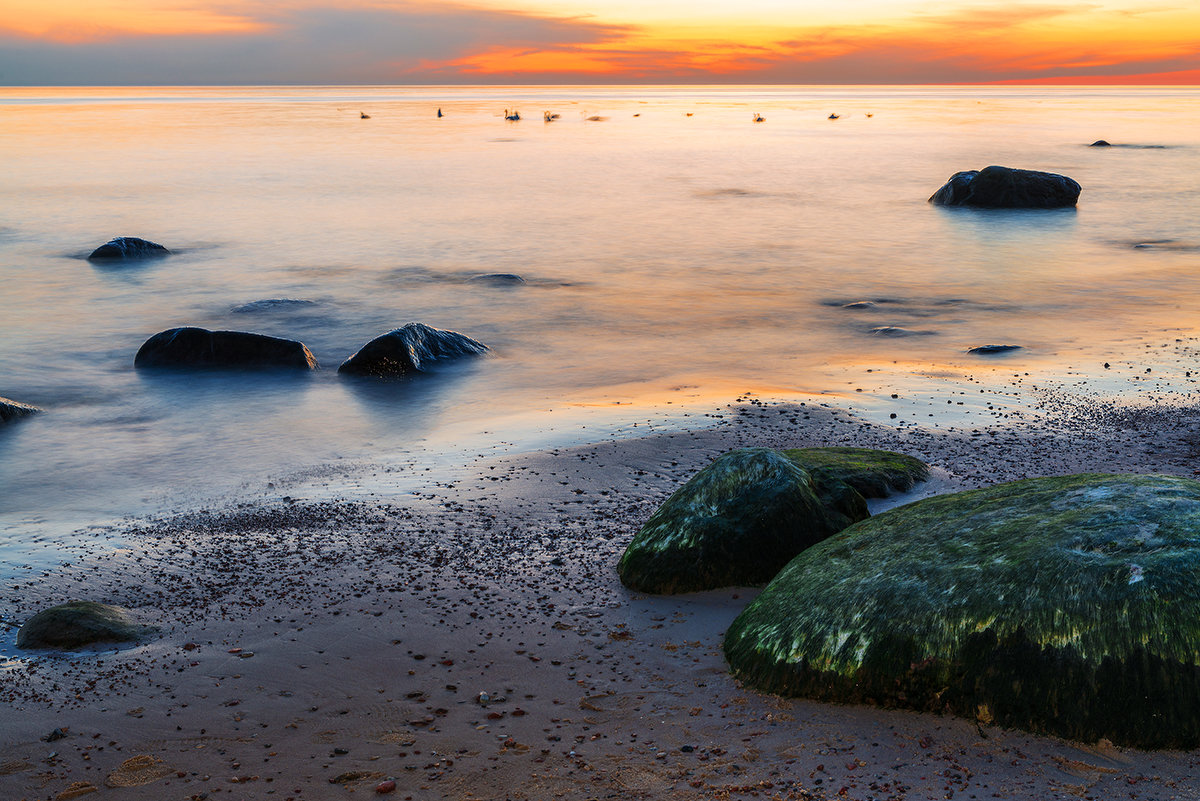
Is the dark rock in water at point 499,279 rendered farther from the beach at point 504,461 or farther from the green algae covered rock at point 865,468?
the green algae covered rock at point 865,468

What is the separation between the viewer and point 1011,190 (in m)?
31.8

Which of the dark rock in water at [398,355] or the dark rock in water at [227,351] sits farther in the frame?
the dark rock in water at [227,351]

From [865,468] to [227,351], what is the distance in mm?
9863

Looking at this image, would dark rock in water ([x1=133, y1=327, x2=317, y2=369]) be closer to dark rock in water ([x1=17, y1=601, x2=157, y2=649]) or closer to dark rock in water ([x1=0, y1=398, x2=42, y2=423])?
dark rock in water ([x1=0, y1=398, x2=42, y2=423])

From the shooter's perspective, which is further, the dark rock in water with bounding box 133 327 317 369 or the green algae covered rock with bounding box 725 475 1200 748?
the dark rock in water with bounding box 133 327 317 369

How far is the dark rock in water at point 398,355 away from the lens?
14.0m

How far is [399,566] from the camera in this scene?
23.6ft

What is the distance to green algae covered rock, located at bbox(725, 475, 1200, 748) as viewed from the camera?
4566 millimetres

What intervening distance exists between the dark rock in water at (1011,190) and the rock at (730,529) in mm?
28065

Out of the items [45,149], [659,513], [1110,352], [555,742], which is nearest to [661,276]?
[1110,352]

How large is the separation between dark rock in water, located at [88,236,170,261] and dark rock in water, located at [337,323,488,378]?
43.7 feet

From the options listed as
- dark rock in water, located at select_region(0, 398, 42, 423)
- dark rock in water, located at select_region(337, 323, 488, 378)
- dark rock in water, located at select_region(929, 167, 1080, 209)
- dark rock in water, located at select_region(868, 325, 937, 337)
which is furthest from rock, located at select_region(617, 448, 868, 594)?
dark rock in water, located at select_region(929, 167, 1080, 209)

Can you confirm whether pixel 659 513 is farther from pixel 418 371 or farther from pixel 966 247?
pixel 966 247

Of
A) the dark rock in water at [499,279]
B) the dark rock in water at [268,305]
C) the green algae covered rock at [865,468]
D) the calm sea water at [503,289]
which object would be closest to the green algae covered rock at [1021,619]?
the green algae covered rock at [865,468]
